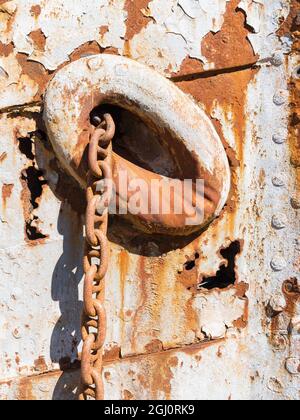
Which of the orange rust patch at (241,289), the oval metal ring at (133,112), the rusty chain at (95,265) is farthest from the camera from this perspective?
the orange rust patch at (241,289)

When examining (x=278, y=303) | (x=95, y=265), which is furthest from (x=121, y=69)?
(x=278, y=303)

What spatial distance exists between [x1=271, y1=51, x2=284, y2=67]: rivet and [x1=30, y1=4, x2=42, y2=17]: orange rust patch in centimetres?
66

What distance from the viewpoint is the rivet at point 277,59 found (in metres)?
1.82

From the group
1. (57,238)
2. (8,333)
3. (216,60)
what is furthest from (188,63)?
(8,333)

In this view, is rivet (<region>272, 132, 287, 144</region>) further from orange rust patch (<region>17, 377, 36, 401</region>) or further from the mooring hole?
orange rust patch (<region>17, 377, 36, 401</region>)

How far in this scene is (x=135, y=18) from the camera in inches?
72.1

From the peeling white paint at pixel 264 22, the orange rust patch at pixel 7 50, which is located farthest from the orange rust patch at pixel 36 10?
the peeling white paint at pixel 264 22

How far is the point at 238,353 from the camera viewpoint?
183 centimetres

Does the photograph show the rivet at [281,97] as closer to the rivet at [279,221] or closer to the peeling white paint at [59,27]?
the rivet at [279,221]

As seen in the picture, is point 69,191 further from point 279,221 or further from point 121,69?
point 279,221

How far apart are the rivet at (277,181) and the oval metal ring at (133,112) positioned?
0.49 ft

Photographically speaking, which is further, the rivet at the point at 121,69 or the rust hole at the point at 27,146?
the rust hole at the point at 27,146
